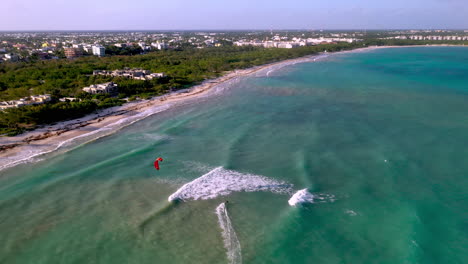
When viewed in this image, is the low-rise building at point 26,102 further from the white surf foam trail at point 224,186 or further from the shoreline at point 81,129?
the white surf foam trail at point 224,186

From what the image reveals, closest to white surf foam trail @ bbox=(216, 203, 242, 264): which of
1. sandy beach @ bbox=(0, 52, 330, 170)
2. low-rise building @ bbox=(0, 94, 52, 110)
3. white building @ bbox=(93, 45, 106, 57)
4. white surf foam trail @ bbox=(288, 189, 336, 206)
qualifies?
white surf foam trail @ bbox=(288, 189, 336, 206)

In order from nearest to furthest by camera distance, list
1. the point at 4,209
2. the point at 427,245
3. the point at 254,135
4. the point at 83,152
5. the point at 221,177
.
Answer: the point at 427,245 < the point at 4,209 < the point at 221,177 < the point at 83,152 < the point at 254,135

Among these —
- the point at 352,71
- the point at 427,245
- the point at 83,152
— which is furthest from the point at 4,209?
the point at 352,71

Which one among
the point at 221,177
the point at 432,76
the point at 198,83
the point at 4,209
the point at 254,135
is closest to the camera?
the point at 4,209

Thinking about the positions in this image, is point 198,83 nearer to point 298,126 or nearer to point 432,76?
point 298,126

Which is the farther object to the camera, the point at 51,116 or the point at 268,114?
the point at 268,114

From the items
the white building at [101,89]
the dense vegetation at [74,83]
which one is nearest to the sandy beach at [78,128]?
the dense vegetation at [74,83]
